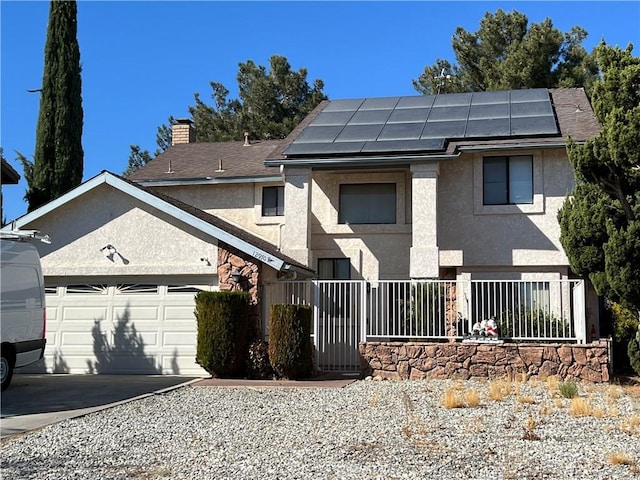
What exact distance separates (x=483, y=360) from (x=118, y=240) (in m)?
8.84

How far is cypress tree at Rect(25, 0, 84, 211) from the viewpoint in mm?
26844

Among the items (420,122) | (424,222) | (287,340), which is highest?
(420,122)

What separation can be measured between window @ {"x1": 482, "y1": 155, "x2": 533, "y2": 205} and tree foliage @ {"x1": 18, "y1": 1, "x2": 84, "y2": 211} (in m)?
15.8

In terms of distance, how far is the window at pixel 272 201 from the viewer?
67.3 ft

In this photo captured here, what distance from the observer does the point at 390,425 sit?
10125 millimetres

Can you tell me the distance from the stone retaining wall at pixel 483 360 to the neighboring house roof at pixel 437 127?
4850 mm

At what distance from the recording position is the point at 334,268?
1977 centimetres

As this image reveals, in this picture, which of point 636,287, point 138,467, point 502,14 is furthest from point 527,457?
point 502,14

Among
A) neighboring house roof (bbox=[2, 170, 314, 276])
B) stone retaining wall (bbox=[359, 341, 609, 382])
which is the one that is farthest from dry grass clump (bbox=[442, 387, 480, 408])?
neighboring house roof (bbox=[2, 170, 314, 276])

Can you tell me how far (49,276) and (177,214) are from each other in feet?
12.6

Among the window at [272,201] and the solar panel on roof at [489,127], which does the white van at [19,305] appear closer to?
the window at [272,201]

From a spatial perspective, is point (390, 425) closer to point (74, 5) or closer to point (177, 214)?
point (177, 214)

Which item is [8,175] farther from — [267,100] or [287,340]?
[267,100]

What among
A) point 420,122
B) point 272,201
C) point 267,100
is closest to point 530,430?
point 420,122
